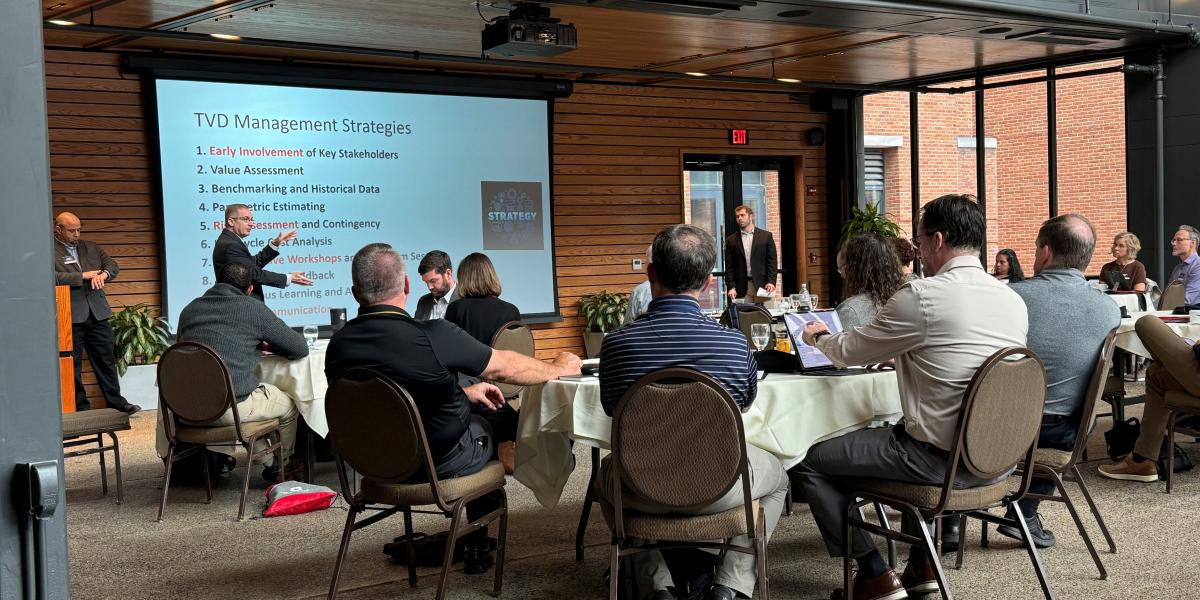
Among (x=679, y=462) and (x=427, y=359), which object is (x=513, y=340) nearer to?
(x=427, y=359)

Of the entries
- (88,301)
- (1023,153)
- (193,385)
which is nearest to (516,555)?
(193,385)

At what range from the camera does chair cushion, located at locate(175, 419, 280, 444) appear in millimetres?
5613

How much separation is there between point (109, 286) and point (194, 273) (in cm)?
69

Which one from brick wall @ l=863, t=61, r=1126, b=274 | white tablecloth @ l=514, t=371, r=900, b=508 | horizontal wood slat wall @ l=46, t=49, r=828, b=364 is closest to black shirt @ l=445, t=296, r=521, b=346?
white tablecloth @ l=514, t=371, r=900, b=508

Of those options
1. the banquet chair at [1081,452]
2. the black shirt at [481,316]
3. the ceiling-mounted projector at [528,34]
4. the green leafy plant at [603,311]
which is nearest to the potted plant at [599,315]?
the green leafy plant at [603,311]

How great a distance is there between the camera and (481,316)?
5.84m

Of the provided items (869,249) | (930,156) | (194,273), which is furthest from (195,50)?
(930,156)

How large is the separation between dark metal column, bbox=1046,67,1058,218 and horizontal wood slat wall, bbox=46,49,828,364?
2.84 meters

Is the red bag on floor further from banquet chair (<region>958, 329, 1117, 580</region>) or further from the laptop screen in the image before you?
banquet chair (<region>958, 329, 1117, 580</region>)

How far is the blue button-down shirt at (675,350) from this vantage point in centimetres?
333

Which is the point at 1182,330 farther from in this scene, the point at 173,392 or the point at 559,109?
the point at 559,109

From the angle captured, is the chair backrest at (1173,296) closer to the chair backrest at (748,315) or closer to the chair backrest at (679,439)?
the chair backrest at (748,315)

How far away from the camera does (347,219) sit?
413 inches

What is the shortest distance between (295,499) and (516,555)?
1.51 m
